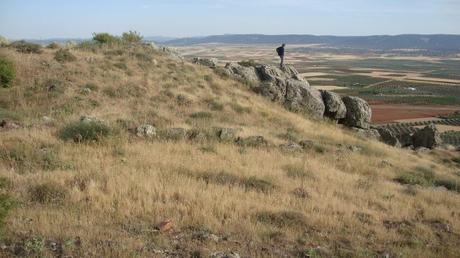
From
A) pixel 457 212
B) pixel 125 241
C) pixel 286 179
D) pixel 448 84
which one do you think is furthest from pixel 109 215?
pixel 448 84

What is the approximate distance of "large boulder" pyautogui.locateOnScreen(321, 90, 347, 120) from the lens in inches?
1209

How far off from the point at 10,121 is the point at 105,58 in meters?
12.0

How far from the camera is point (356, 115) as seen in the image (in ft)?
103

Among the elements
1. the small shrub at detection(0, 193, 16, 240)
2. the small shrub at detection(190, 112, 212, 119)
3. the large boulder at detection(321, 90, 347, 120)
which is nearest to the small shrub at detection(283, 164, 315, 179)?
the small shrub at detection(0, 193, 16, 240)

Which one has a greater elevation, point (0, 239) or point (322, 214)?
point (0, 239)

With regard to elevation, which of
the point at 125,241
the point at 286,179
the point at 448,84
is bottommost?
the point at 448,84

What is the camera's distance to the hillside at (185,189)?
6.73 metres

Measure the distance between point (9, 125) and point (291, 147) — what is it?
29.8ft

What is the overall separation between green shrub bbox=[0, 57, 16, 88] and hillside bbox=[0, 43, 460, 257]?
1.03 feet

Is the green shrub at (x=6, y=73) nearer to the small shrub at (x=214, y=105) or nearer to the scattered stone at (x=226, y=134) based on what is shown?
the small shrub at (x=214, y=105)

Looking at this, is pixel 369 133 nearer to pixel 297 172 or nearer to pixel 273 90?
pixel 273 90

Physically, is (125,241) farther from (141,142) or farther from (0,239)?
(141,142)

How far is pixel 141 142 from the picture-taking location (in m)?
14.0

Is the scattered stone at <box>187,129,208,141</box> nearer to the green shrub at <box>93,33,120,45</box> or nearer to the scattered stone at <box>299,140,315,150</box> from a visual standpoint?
the scattered stone at <box>299,140,315,150</box>
